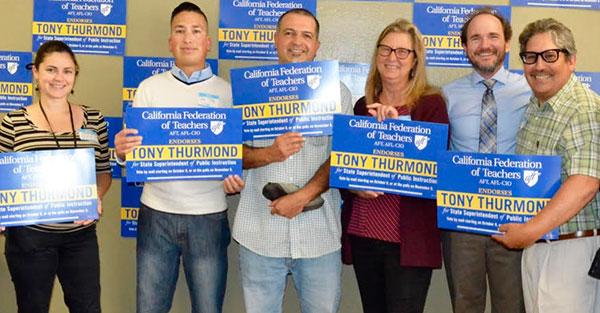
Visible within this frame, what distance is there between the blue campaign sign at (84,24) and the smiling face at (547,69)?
2.57 m

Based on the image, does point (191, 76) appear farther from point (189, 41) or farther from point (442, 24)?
point (442, 24)

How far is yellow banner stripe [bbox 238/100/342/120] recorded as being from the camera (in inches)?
117

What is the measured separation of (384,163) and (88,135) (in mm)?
1466

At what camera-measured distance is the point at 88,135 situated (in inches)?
121

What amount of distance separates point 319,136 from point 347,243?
21.7 inches

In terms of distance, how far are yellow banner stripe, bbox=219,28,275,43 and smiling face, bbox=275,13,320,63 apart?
2.62 feet

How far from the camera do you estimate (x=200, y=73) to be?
3.25 metres

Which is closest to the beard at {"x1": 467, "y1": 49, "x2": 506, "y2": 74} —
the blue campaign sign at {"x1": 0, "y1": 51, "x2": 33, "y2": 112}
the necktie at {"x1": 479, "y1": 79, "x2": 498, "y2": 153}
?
the necktie at {"x1": 479, "y1": 79, "x2": 498, "y2": 153}

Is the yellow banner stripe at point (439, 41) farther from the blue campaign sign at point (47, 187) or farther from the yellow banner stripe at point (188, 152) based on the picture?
the blue campaign sign at point (47, 187)

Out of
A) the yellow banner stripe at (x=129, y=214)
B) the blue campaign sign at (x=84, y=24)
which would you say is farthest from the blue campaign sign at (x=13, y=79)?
the yellow banner stripe at (x=129, y=214)

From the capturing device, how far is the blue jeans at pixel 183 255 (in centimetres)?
314

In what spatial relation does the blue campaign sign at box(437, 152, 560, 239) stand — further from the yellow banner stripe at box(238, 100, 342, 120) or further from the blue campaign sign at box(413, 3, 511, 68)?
the blue campaign sign at box(413, 3, 511, 68)

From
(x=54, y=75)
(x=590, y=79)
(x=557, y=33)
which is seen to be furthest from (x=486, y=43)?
(x=54, y=75)

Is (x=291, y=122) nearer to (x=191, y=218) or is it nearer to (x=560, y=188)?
(x=191, y=218)
